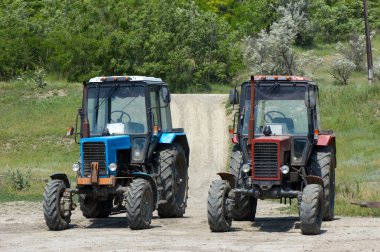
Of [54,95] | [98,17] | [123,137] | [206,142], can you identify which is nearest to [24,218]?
[123,137]

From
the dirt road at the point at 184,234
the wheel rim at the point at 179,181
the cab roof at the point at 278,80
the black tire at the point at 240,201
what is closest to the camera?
the dirt road at the point at 184,234

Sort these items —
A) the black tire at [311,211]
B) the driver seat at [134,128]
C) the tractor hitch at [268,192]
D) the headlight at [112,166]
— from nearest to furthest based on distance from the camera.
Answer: the black tire at [311,211]
the tractor hitch at [268,192]
the headlight at [112,166]
the driver seat at [134,128]

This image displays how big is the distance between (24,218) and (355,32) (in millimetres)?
55795

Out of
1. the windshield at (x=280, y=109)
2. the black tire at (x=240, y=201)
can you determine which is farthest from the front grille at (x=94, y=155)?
the windshield at (x=280, y=109)

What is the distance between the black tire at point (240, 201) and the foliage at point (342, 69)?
40.2 metres

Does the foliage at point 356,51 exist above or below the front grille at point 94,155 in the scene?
above

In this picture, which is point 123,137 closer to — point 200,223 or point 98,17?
point 200,223

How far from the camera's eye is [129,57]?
54.8 m

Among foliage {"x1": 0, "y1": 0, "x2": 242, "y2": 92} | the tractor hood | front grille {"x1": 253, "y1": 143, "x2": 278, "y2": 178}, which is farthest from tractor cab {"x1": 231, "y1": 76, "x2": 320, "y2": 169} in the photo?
foliage {"x1": 0, "y1": 0, "x2": 242, "y2": 92}

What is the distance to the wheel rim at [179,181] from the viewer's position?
21022mm

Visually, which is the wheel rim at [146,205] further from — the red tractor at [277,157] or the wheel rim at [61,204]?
the wheel rim at [61,204]

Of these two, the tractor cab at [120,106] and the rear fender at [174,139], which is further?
the rear fender at [174,139]

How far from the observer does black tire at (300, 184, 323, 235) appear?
1705 cm

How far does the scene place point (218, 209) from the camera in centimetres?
1752
